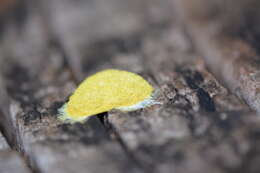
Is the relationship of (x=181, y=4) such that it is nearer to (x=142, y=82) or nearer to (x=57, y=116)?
(x=142, y=82)

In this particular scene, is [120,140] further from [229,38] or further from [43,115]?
[229,38]

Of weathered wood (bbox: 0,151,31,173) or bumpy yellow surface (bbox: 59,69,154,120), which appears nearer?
weathered wood (bbox: 0,151,31,173)

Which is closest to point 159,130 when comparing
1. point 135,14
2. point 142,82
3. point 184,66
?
point 142,82

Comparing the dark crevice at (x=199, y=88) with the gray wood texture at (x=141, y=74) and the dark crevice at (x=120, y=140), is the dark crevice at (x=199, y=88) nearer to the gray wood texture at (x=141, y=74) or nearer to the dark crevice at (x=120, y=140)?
the gray wood texture at (x=141, y=74)

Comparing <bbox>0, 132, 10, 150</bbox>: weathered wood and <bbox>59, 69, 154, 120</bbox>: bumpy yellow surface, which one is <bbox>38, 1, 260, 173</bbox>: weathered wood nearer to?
<bbox>59, 69, 154, 120</bbox>: bumpy yellow surface

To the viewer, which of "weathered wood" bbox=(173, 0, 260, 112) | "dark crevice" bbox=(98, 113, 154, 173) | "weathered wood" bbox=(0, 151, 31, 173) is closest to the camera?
"dark crevice" bbox=(98, 113, 154, 173)

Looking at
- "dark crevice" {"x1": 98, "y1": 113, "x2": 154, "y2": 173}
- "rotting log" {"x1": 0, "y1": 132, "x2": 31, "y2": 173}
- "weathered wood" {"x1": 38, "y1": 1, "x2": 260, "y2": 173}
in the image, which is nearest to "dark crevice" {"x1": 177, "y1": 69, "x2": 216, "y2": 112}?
"weathered wood" {"x1": 38, "y1": 1, "x2": 260, "y2": 173}
